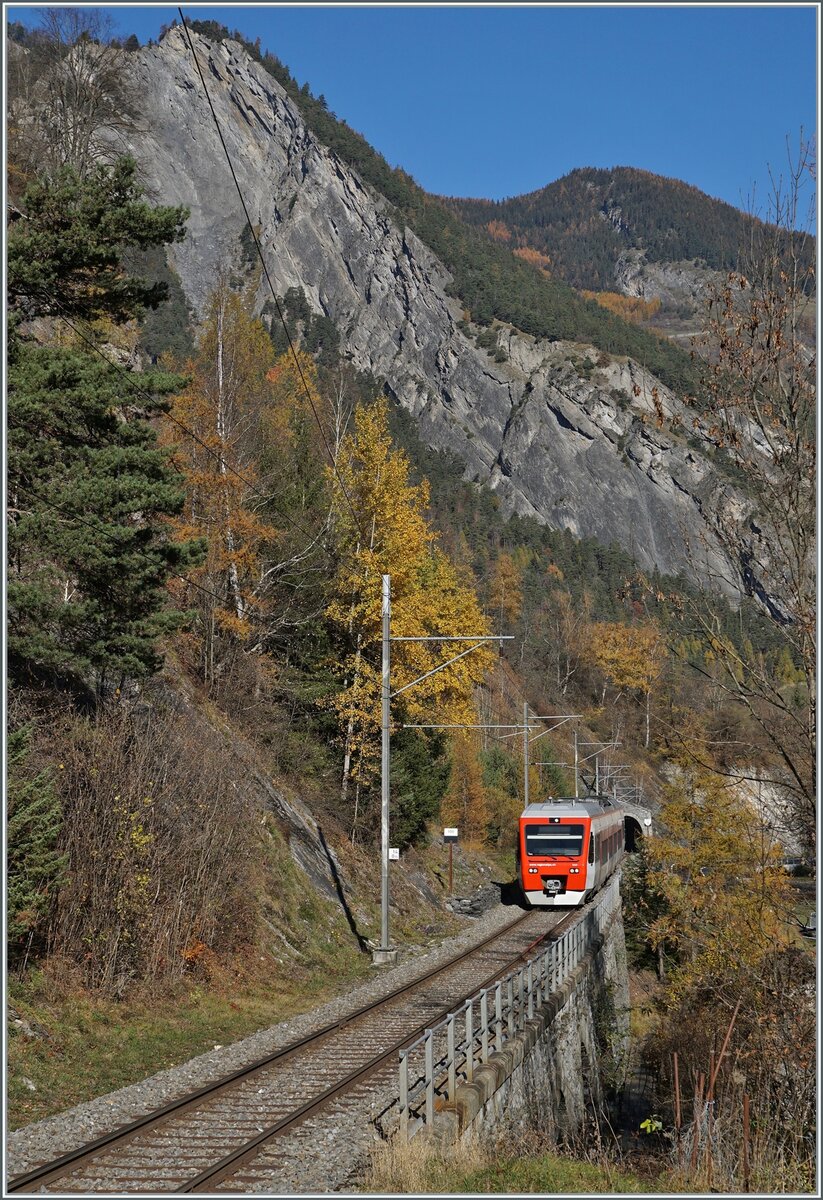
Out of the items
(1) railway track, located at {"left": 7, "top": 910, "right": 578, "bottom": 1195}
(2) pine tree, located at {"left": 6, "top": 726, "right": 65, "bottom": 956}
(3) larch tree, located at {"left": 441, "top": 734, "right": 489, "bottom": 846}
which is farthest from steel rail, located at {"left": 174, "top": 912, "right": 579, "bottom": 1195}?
(3) larch tree, located at {"left": 441, "top": 734, "right": 489, "bottom": 846}

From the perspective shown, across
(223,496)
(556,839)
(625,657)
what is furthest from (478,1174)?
(625,657)

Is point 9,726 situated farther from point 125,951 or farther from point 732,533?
point 732,533

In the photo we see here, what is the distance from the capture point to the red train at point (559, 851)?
109 feet

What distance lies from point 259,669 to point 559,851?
11186 mm

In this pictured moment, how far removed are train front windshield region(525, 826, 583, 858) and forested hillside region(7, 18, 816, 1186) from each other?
378 cm

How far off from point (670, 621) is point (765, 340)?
292 cm

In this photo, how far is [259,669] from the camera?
3069 centimetres

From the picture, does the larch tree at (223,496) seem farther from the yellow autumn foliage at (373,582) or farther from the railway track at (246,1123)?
the railway track at (246,1123)

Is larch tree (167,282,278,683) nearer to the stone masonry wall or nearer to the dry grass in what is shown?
the stone masonry wall

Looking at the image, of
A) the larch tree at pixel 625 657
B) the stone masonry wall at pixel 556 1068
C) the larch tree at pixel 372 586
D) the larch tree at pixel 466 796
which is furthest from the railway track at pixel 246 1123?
the larch tree at pixel 625 657

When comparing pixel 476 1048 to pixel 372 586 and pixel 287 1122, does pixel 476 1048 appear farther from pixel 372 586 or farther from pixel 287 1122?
pixel 372 586

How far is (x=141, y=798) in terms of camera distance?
16.8 meters

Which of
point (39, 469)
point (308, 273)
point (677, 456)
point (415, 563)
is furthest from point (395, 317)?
point (39, 469)

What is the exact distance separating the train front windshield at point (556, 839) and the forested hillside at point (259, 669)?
149 inches
